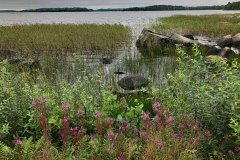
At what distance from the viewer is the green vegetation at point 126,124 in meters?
4.22

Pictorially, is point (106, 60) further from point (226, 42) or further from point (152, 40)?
point (226, 42)

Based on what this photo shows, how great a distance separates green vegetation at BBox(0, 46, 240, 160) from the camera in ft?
13.8

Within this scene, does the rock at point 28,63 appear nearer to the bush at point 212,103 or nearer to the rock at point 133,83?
the rock at point 133,83

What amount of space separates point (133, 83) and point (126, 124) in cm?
651

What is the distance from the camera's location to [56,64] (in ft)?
50.0

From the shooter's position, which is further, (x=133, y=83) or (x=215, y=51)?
(x=215, y=51)

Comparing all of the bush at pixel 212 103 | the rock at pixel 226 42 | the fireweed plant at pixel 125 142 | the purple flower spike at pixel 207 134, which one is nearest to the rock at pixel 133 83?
the bush at pixel 212 103

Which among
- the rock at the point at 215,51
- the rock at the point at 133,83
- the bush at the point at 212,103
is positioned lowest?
the rock at the point at 215,51

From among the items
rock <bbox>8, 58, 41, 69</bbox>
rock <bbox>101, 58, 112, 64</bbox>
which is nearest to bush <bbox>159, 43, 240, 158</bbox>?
rock <bbox>8, 58, 41, 69</bbox>

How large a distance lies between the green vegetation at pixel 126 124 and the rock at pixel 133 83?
5.20 m

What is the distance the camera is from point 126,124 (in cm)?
543

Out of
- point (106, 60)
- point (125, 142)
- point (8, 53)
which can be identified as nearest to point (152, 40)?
point (106, 60)

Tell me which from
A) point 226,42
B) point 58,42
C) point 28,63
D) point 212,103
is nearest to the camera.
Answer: point 212,103

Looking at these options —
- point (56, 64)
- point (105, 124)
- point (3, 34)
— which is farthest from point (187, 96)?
point (3, 34)
